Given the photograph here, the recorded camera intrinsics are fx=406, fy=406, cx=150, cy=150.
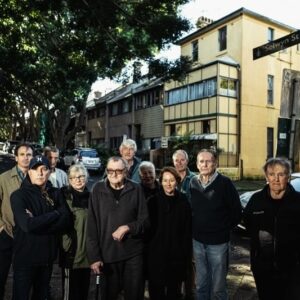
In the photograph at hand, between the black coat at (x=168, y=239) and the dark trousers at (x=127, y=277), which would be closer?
the dark trousers at (x=127, y=277)

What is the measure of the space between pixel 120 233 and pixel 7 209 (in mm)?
1242

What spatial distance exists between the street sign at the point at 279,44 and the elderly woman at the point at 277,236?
6.81 ft

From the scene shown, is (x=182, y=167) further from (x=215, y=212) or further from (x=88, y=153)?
(x=88, y=153)

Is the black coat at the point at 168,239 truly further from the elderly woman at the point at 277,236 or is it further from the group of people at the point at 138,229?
the elderly woman at the point at 277,236

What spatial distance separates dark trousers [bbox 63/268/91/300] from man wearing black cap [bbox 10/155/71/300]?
351 millimetres

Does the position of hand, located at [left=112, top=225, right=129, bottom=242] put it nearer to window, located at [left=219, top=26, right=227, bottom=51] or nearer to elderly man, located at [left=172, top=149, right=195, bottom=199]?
elderly man, located at [left=172, top=149, right=195, bottom=199]

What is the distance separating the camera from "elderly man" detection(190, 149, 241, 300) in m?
4.16

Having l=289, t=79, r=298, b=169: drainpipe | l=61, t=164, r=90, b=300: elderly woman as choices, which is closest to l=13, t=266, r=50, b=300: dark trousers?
l=61, t=164, r=90, b=300: elderly woman

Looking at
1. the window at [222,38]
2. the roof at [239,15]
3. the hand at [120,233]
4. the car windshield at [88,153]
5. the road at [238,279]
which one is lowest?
the road at [238,279]

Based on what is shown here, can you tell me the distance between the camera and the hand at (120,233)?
11.8ft

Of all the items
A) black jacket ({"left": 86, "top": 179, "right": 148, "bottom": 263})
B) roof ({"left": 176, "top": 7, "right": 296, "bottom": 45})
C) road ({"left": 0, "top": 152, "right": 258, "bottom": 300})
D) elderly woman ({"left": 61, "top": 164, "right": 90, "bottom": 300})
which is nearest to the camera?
black jacket ({"left": 86, "top": 179, "right": 148, "bottom": 263})

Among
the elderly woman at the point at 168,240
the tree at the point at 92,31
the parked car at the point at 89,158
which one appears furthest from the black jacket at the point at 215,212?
the parked car at the point at 89,158

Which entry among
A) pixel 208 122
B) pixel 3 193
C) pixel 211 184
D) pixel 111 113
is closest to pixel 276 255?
pixel 211 184

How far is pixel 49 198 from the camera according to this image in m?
3.69
